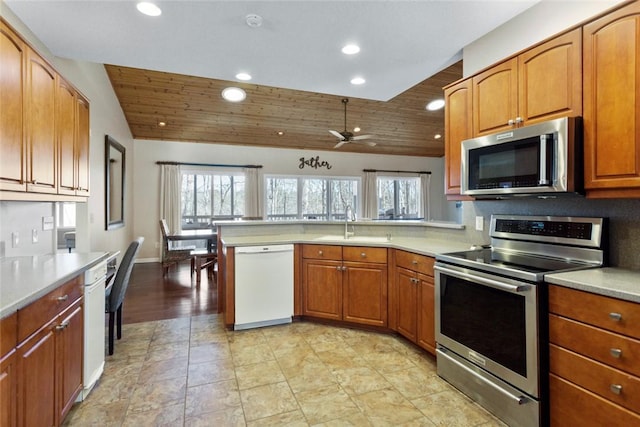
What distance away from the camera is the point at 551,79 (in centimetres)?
192

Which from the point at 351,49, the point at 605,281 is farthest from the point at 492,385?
the point at 351,49

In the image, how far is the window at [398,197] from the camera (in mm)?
9008

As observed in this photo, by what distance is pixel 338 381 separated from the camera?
90.4 inches

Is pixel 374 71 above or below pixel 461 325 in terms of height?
above

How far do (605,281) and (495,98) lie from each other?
135 cm

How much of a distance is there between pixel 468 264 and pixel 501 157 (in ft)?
2.46

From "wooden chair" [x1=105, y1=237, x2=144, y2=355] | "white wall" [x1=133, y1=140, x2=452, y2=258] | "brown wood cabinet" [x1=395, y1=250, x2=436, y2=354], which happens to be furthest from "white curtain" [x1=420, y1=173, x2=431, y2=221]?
"wooden chair" [x1=105, y1=237, x2=144, y2=355]

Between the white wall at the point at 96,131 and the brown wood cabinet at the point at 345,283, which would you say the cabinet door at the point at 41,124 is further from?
the brown wood cabinet at the point at 345,283

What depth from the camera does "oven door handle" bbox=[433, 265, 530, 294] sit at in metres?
1.72

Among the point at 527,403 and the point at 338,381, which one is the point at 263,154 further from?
the point at 527,403

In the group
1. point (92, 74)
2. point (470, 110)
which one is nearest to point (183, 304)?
point (92, 74)

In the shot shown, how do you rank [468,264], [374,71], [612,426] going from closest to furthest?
1. [612,426]
2. [468,264]
3. [374,71]

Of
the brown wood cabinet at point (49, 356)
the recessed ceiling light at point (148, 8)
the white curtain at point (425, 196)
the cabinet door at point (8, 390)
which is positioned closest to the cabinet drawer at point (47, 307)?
the brown wood cabinet at point (49, 356)

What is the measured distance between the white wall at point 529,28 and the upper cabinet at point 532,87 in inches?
7.7
